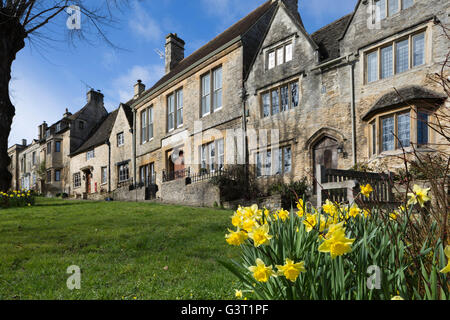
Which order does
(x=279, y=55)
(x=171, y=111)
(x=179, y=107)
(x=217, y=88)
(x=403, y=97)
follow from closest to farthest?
(x=403, y=97) < (x=279, y=55) < (x=217, y=88) < (x=179, y=107) < (x=171, y=111)

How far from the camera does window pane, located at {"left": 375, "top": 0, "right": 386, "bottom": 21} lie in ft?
42.5

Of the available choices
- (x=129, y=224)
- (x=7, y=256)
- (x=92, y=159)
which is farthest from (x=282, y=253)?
(x=92, y=159)

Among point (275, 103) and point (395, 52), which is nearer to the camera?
point (395, 52)

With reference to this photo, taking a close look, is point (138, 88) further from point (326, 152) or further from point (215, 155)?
point (326, 152)

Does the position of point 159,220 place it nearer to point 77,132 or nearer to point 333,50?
point 333,50

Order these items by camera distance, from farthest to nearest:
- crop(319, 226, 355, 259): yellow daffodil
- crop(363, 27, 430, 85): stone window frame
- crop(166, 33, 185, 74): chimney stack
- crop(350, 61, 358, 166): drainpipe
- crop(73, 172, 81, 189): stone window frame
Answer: crop(73, 172, 81, 189): stone window frame < crop(166, 33, 185, 74): chimney stack < crop(350, 61, 358, 166): drainpipe < crop(363, 27, 430, 85): stone window frame < crop(319, 226, 355, 259): yellow daffodil

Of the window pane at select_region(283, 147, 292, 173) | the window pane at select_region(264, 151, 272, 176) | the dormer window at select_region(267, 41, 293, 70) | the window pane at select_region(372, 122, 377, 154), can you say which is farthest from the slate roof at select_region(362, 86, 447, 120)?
the dormer window at select_region(267, 41, 293, 70)

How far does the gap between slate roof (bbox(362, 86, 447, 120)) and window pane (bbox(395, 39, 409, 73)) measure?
1007mm

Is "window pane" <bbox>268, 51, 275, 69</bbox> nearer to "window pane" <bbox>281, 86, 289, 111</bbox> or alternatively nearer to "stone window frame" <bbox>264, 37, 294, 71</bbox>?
"stone window frame" <bbox>264, 37, 294, 71</bbox>

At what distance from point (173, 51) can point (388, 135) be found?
73.7 ft

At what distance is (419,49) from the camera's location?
463 inches

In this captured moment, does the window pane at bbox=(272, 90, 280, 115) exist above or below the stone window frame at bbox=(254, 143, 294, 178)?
above

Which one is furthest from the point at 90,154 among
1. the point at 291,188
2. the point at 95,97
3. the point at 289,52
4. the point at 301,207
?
the point at 301,207
